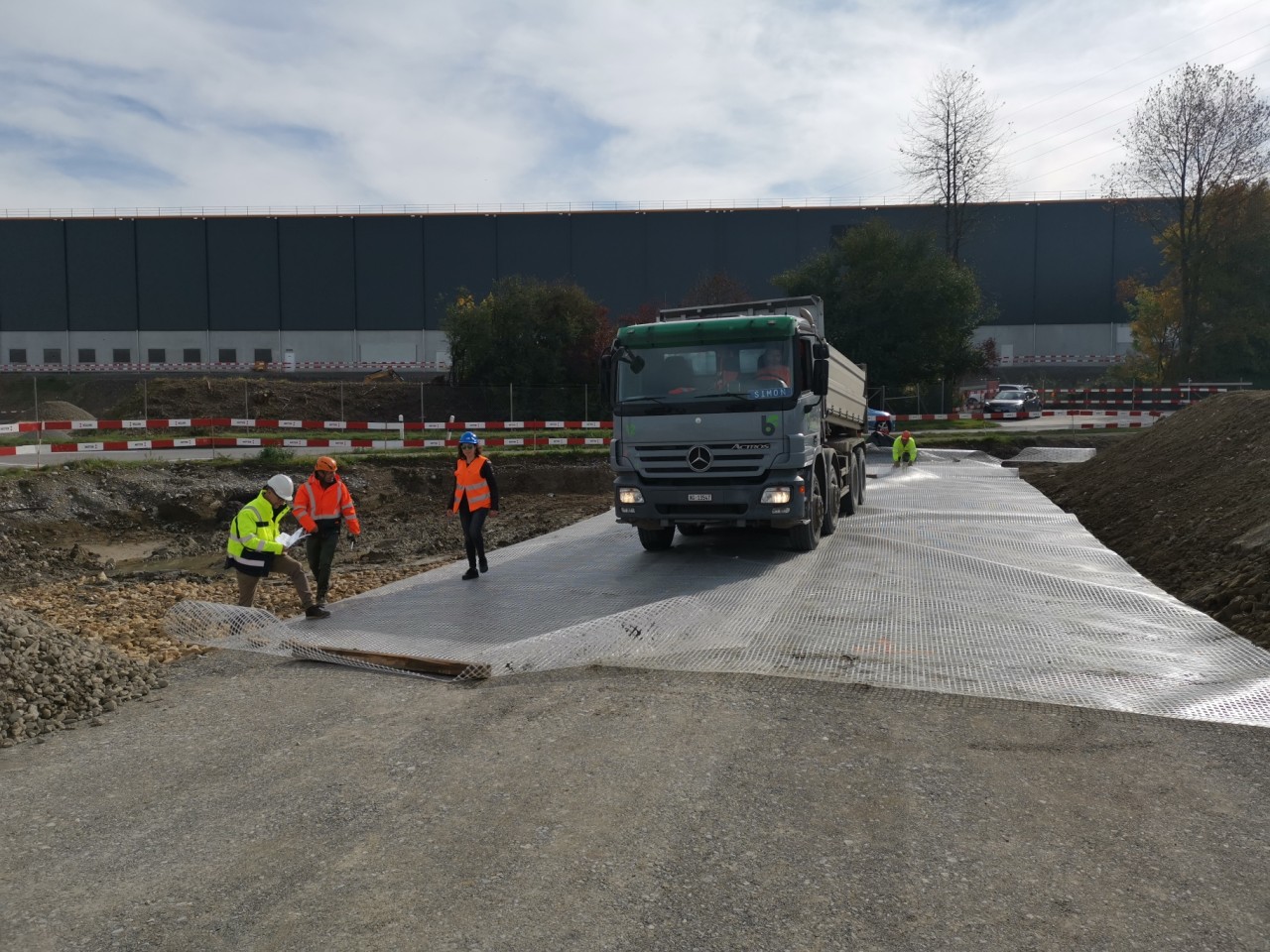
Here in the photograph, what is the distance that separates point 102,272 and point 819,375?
5927 cm

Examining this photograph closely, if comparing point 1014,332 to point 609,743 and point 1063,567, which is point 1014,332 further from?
point 609,743

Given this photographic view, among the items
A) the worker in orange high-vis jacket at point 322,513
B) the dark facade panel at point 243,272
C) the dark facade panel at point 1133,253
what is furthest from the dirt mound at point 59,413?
the dark facade panel at point 1133,253

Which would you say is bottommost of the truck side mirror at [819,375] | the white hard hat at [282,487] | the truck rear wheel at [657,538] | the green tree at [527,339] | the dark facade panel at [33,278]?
the truck rear wheel at [657,538]

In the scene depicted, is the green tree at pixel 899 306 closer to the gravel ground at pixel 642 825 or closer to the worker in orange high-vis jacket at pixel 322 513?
the worker in orange high-vis jacket at pixel 322 513

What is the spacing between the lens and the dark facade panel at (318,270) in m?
58.1

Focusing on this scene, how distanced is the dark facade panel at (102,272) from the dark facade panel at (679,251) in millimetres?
31210

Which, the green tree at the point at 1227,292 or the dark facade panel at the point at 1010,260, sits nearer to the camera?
the green tree at the point at 1227,292

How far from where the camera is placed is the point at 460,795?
15.9ft

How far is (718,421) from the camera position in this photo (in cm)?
A: 1034

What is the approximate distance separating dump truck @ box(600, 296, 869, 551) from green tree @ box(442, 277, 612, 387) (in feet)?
87.9

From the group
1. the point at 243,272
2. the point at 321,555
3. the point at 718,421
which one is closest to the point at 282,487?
the point at 321,555

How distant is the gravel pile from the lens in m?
6.17

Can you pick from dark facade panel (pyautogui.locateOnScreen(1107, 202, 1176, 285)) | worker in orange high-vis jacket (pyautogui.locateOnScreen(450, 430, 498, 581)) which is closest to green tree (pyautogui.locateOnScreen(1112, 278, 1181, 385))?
dark facade panel (pyautogui.locateOnScreen(1107, 202, 1176, 285))

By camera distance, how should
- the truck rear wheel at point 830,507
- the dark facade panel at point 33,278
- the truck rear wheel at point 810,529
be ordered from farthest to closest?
1. the dark facade panel at point 33,278
2. the truck rear wheel at point 830,507
3. the truck rear wheel at point 810,529
